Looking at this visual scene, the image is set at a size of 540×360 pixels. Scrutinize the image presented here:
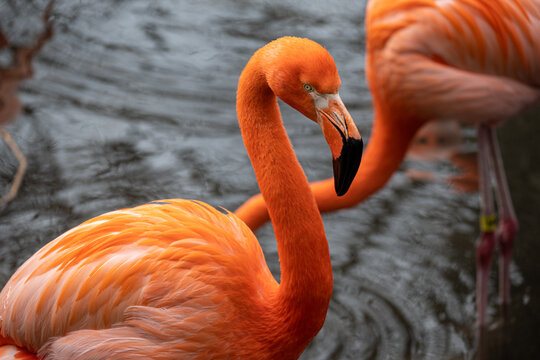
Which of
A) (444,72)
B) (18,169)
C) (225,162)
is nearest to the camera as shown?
(444,72)

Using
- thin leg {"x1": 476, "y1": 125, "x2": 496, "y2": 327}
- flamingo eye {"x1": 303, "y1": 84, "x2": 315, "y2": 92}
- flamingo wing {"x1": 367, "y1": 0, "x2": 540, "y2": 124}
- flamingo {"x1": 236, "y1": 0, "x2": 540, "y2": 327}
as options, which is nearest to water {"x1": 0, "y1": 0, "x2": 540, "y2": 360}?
thin leg {"x1": 476, "y1": 125, "x2": 496, "y2": 327}

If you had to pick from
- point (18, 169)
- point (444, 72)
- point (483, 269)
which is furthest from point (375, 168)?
point (18, 169)

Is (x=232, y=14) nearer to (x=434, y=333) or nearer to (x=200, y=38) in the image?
(x=200, y=38)

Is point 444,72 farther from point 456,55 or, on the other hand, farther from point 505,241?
point 505,241

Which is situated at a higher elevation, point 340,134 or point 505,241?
point 340,134

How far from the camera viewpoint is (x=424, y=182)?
4.95 meters

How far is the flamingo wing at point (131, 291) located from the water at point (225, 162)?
114 cm

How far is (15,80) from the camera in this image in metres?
5.80

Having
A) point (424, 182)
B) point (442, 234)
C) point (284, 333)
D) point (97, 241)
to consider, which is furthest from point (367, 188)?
point (97, 241)

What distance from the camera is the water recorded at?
3932mm

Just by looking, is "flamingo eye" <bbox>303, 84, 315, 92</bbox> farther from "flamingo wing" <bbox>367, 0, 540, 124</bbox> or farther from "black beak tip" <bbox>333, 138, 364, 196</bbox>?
"flamingo wing" <bbox>367, 0, 540, 124</bbox>

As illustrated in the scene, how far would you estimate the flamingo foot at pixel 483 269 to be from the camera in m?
3.95

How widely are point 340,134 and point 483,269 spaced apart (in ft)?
7.35

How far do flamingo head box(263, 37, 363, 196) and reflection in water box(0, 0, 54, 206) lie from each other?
9.29ft
